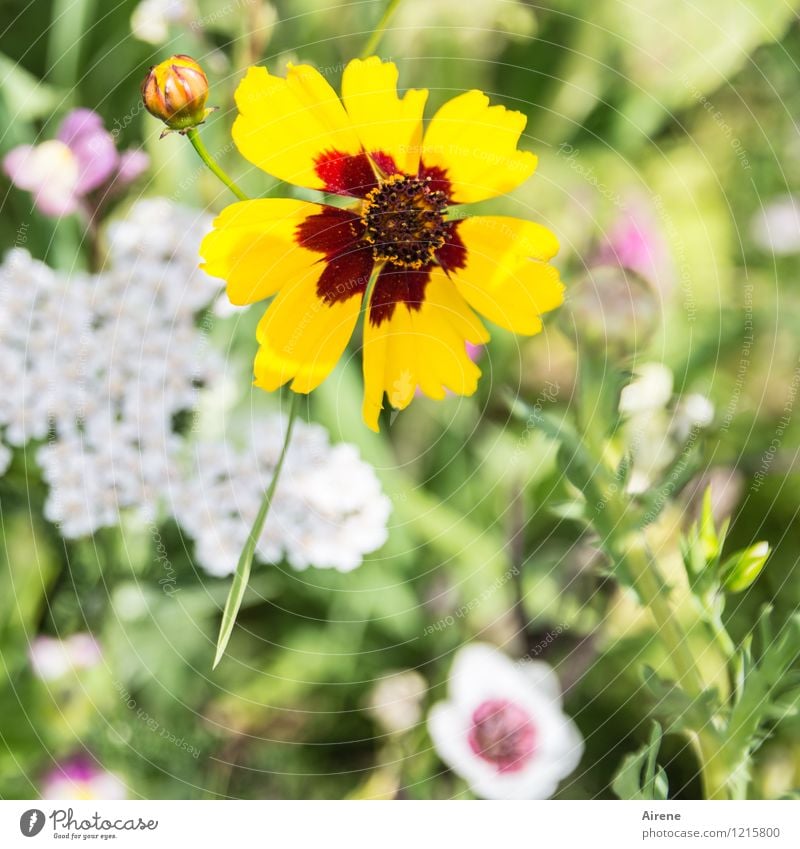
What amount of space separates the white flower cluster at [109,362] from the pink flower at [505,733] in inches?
11.1

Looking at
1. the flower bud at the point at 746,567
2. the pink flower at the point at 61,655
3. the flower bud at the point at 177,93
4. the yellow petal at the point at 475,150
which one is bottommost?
the flower bud at the point at 746,567

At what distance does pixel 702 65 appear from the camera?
658 mm

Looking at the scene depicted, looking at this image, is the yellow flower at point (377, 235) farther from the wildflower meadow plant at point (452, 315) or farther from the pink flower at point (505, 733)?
the pink flower at point (505, 733)

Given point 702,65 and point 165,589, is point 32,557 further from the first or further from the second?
point 702,65

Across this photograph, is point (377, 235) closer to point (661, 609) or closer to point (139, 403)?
point (139, 403)

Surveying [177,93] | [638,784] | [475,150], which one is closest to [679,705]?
[638,784]

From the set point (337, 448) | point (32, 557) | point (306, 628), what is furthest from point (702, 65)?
point (32, 557)

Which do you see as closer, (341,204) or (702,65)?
(341,204)

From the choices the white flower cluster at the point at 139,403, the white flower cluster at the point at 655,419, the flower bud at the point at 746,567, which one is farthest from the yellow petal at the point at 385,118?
the flower bud at the point at 746,567

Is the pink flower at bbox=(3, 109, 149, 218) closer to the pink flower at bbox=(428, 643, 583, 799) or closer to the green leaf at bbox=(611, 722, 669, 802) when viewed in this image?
the pink flower at bbox=(428, 643, 583, 799)

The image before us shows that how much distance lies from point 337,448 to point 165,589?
0.17 m

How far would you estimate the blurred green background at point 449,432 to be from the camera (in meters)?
0.61

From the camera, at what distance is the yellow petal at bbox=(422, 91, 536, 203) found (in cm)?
53

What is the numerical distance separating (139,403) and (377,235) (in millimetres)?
204
